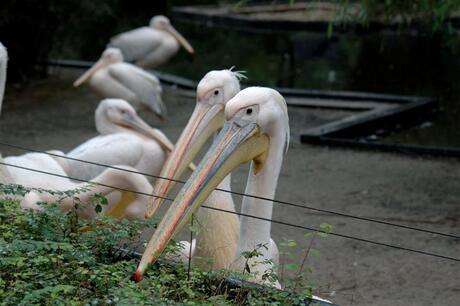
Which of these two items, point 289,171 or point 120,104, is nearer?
point 120,104

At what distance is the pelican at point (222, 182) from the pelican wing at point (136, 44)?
7011 mm

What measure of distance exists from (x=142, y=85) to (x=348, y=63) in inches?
220

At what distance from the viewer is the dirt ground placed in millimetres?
5352

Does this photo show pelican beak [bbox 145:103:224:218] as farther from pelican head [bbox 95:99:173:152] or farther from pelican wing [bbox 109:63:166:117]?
pelican wing [bbox 109:63:166:117]

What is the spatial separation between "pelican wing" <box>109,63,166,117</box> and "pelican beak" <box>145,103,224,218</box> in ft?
14.9

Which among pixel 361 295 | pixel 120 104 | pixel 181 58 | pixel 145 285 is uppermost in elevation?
pixel 181 58

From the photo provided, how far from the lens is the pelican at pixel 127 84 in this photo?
9289mm

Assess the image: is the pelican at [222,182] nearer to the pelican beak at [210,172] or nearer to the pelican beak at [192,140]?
Answer: the pelican beak at [192,140]

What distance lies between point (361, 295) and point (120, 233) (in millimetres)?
2020

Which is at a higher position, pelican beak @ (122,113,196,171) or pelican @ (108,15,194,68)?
pelican @ (108,15,194,68)

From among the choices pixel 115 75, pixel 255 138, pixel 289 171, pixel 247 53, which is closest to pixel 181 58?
pixel 247 53

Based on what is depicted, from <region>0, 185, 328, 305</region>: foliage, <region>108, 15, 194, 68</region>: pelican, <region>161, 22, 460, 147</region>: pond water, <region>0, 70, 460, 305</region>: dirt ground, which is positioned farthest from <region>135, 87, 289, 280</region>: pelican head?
<region>108, 15, 194, 68</region>: pelican

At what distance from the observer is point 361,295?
5.16m

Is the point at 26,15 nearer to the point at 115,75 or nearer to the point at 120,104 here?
the point at 115,75
